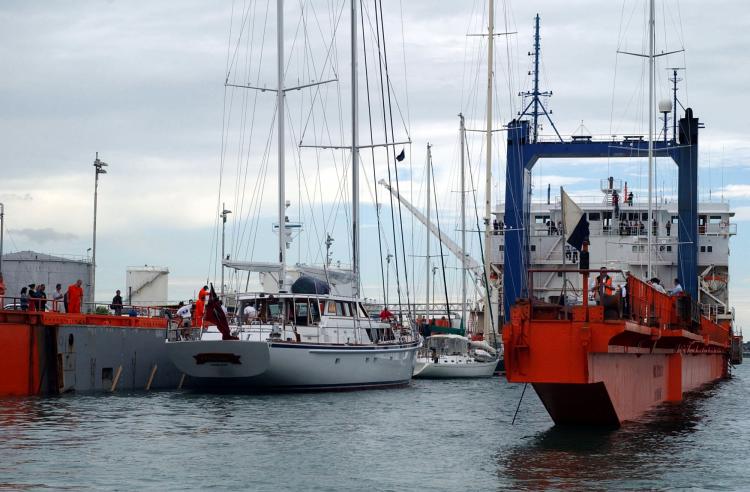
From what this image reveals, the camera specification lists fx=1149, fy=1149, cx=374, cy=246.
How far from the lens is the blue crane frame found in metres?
54.7

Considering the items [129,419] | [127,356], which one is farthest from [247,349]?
[129,419]

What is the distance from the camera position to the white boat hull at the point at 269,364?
33875 mm

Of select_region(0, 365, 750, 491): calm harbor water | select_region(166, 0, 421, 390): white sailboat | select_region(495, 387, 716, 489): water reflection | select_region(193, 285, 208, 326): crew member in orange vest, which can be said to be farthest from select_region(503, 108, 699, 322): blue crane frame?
select_region(495, 387, 716, 489): water reflection

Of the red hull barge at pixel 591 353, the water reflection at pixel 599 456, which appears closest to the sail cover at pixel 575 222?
the red hull barge at pixel 591 353

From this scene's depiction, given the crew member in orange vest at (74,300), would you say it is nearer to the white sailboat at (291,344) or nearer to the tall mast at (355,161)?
the white sailboat at (291,344)

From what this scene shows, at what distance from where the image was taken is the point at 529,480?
698 inches

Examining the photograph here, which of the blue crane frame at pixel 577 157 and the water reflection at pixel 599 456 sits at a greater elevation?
the blue crane frame at pixel 577 157

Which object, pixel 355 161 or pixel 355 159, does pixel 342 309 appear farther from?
pixel 355 159

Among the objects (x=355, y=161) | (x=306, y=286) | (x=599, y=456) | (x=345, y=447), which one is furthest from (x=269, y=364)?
(x=599, y=456)

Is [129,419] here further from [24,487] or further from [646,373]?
→ [646,373]

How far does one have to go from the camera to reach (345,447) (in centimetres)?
2205

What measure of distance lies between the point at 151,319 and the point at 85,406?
1034 centimetres

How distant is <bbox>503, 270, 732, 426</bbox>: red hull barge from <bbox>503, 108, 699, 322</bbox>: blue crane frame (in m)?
26.4

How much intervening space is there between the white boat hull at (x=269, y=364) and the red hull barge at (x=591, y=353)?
1097cm
